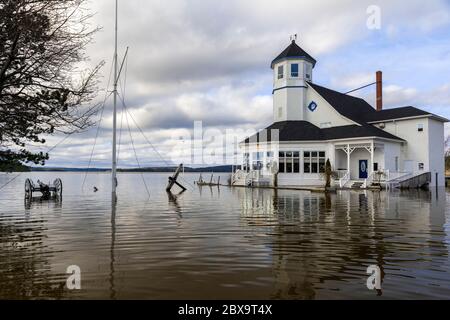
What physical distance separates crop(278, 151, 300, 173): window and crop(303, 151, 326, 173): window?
0.73m

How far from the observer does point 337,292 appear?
523cm

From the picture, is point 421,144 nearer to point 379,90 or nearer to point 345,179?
point 345,179

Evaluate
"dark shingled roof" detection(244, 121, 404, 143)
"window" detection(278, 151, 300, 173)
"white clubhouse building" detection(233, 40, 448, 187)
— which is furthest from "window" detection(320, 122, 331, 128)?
"window" detection(278, 151, 300, 173)

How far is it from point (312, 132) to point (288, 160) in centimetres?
380

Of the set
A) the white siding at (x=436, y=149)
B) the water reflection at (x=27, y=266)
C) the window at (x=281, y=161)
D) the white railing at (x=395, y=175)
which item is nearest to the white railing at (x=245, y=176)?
the window at (x=281, y=161)

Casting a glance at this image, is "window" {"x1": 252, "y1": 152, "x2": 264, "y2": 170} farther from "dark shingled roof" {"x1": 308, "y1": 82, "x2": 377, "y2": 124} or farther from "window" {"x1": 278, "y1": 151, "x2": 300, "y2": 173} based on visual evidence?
"dark shingled roof" {"x1": 308, "y1": 82, "x2": 377, "y2": 124}

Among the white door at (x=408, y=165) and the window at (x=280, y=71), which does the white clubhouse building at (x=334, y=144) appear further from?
the window at (x=280, y=71)

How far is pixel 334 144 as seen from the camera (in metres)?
33.1

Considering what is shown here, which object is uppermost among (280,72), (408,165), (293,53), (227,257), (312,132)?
(293,53)

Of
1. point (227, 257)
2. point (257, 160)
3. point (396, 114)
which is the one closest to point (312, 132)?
point (257, 160)

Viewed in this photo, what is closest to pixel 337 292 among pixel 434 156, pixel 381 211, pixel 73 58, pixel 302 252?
pixel 302 252

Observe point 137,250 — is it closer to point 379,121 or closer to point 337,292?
point 337,292

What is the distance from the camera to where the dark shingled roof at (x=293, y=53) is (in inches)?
1505
